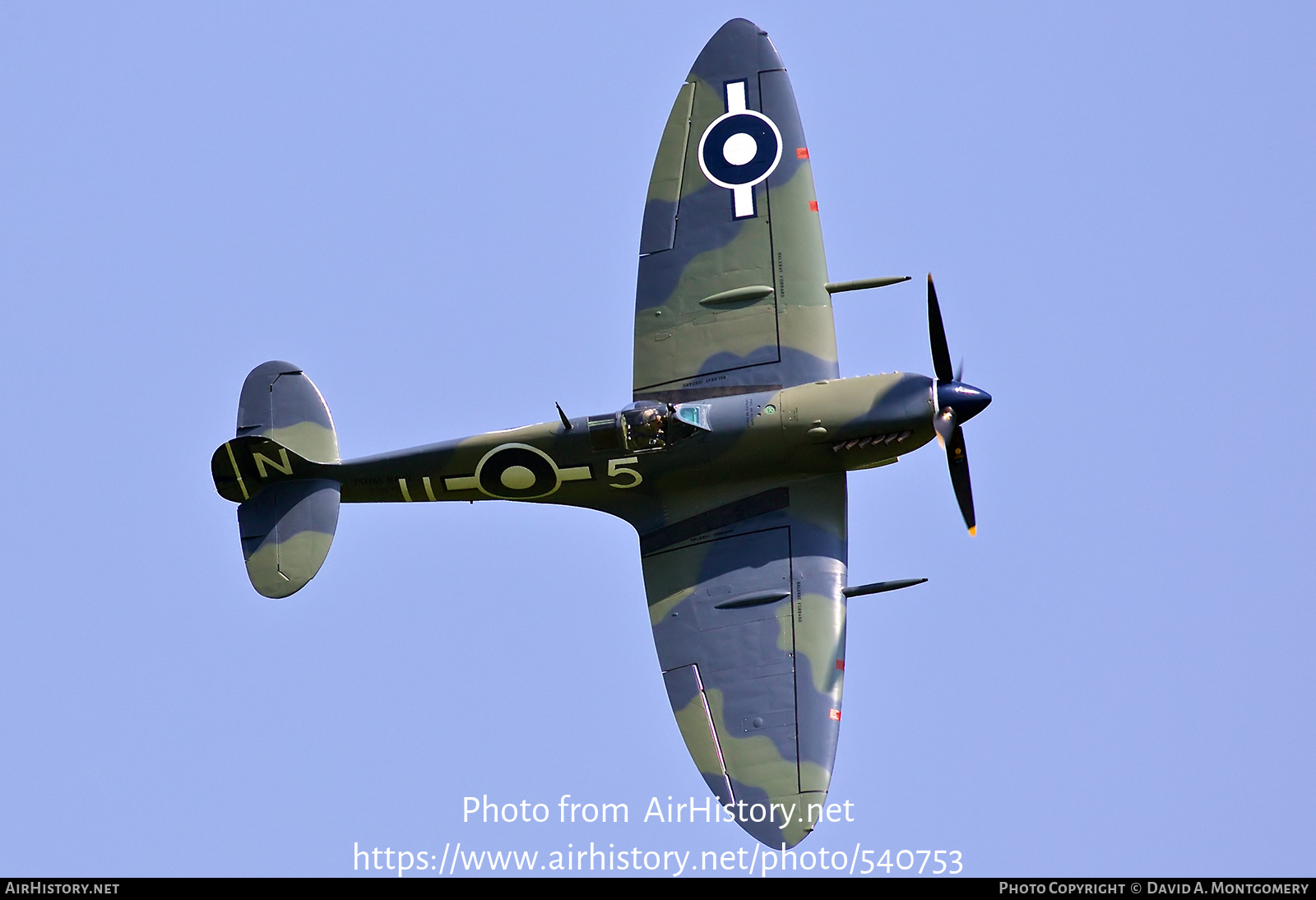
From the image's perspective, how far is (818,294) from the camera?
19.8 meters

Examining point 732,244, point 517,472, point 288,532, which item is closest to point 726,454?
point 517,472

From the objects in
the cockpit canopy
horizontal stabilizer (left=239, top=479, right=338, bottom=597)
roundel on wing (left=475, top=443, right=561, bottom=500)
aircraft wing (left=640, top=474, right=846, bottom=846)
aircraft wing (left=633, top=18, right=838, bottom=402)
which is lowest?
aircraft wing (left=640, top=474, right=846, bottom=846)

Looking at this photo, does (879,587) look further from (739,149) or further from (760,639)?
(739,149)

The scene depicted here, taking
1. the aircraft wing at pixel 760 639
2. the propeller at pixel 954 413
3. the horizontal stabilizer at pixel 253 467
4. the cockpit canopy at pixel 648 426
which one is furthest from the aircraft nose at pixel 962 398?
the horizontal stabilizer at pixel 253 467

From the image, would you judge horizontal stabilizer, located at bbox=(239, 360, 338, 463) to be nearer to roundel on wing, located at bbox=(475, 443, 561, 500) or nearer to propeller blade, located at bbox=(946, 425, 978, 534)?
roundel on wing, located at bbox=(475, 443, 561, 500)

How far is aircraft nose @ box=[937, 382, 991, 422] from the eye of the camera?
18.8 metres

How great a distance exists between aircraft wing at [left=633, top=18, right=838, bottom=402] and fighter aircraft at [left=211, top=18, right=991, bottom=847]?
0.02 metres

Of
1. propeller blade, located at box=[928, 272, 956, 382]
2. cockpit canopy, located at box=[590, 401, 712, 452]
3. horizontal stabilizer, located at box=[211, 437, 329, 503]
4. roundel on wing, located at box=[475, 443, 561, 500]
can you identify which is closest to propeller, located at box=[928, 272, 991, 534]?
propeller blade, located at box=[928, 272, 956, 382]

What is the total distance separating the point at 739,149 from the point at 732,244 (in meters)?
1.09

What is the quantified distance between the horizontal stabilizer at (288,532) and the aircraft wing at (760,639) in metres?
3.43

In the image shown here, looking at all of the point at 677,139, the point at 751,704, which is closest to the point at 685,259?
the point at 677,139

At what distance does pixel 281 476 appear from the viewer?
20.1 metres

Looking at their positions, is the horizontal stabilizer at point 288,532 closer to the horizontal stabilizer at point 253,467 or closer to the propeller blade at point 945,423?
the horizontal stabilizer at point 253,467

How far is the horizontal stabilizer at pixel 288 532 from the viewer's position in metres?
19.8
